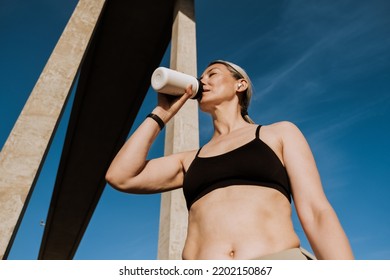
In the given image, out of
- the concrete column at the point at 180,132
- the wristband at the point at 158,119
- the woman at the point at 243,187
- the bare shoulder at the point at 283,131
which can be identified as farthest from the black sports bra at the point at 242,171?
the concrete column at the point at 180,132

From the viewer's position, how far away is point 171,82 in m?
2.18

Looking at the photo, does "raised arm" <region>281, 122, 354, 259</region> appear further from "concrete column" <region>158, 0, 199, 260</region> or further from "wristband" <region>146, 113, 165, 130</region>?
"concrete column" <region>158, 0, 199, 260</region>

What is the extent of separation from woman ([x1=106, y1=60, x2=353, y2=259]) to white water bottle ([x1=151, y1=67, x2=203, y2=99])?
0.05m

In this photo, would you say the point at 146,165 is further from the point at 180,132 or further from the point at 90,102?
the point at 90,102

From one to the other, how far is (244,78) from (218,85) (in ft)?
0.75

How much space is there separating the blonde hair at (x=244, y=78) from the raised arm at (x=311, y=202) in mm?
569

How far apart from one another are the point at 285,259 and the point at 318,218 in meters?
0.25

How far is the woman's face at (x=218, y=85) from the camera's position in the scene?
232cm

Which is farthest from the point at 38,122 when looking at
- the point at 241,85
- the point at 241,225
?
the point at 241,225

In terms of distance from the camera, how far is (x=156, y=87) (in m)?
2.19

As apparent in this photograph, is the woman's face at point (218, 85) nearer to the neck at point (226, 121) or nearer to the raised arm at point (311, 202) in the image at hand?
the neck at point (226, 121)

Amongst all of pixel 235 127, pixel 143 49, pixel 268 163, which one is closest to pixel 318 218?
pixel 268 163

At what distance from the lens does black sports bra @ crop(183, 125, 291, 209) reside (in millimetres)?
1746

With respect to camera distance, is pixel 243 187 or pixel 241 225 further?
pixel 243 187
